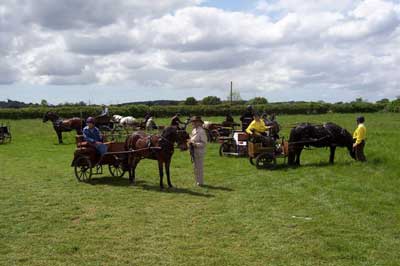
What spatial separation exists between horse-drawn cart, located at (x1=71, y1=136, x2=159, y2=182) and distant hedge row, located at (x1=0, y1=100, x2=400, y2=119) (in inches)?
1374

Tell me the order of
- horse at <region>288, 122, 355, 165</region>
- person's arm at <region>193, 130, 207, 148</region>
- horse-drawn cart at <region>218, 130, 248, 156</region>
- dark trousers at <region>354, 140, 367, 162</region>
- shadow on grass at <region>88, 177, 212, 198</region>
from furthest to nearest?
horse-drawn cart at <region>218, 130, 248, 156</region>
horse at <region>288, 122, 355, 165</region>
dark trousers at <region>354, 140, 367, 162</region>
person's arm at <region>193, 130, 207, 148</region>
shadow on grass at <region>88, 177, 212, 198</region>

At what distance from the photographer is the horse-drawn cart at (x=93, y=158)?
14055mm

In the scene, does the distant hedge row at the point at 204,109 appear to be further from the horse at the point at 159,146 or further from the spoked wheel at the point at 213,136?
the horse at the point at 159,146

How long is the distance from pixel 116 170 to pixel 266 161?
16.2 feet

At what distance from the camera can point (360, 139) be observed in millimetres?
16156

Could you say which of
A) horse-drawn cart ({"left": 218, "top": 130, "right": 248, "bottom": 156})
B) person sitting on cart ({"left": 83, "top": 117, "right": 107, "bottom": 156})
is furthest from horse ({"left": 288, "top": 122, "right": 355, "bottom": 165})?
person sitting on cart ({"left": 83, "top": 117, "right": 107, "bottom": 156})

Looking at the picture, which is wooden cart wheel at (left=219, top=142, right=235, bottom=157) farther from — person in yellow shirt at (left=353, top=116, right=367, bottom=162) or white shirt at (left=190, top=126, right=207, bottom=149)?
white shirt at (left=190, top=126, right=207, bottom=149)

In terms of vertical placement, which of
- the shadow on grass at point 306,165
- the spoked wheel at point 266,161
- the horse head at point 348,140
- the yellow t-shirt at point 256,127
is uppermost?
the yellow t-shirt at point 256,127

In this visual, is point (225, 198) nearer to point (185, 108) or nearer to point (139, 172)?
point (139, 172)

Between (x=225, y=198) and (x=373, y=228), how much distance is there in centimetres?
388

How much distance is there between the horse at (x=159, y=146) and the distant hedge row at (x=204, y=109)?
3556 centimetres

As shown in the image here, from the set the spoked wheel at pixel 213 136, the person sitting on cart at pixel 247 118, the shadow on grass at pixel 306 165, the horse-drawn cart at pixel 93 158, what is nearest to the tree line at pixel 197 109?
the spoked wheel at pixel 213 136

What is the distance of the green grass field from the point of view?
727cm

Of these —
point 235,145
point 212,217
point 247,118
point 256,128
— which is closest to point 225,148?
point 235,145
